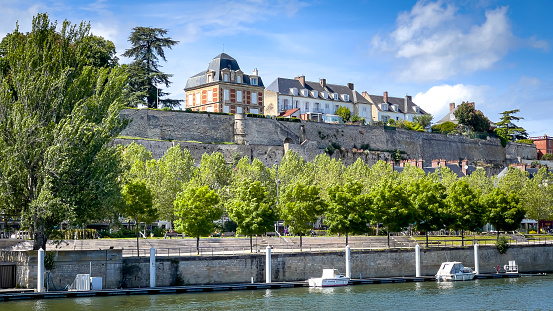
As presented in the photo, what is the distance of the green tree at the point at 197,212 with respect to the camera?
44.4 meters

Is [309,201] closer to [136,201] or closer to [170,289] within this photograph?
[136,201]

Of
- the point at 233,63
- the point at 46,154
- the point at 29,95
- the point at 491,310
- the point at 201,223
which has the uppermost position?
the point at 233,63

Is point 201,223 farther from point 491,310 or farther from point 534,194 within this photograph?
point 534,194

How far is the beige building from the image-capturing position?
88.0 m

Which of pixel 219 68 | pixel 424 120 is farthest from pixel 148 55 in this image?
pixel 424 120

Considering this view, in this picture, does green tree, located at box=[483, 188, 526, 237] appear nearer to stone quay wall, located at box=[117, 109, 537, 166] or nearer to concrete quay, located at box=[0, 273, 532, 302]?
concrete quay, located at box=[0, 273, 532, 302]

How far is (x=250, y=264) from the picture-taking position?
41906mm

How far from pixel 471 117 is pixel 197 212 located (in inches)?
3049

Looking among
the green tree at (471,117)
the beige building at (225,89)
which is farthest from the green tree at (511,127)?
the beige building at (225,89)

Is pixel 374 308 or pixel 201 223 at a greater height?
pixel 201 223

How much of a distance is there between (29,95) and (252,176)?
Result: 94.7 feet

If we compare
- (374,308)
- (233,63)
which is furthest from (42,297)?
(233,63)

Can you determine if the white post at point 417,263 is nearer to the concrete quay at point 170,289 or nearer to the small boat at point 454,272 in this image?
the concrete quay at point 170,289

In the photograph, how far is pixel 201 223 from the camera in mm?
44594
